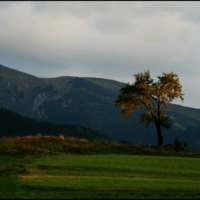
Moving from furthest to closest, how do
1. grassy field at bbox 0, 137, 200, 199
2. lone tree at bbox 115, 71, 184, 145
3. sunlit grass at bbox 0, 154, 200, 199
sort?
1. lone tree at bbox 115, 71, 184, 145
2. grassy field at bbox 0, 137, 200, 199
3. sunlit grass at bbox 0, 154, 200, 199

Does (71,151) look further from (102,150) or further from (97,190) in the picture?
(97,190)

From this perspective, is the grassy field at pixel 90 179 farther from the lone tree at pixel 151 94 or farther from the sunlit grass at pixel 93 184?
the lone tree at pixel 151 94

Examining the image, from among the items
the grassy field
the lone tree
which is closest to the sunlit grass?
the grassy field

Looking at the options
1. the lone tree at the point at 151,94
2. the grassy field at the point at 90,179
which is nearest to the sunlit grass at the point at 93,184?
the grassy field at the point at 90,179

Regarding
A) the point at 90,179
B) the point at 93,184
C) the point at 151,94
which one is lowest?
the point at 90,179

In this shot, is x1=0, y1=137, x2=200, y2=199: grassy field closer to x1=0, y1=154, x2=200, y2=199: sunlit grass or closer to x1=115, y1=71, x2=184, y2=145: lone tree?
x1=0, y1=154, x2=200, y2=199: sunlit grass

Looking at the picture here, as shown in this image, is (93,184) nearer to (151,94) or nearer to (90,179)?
(90,179)

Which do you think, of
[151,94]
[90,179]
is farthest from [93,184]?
[151,94]

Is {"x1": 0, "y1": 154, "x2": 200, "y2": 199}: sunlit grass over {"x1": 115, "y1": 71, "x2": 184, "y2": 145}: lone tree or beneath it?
beneath

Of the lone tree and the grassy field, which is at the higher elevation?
the lone tree

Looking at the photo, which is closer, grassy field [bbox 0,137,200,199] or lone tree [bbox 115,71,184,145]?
grassy field [bbox 0,137,200,199]

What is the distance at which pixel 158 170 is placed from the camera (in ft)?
66.9

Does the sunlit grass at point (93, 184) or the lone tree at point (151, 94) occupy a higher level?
the lone tree at point (151, 94)

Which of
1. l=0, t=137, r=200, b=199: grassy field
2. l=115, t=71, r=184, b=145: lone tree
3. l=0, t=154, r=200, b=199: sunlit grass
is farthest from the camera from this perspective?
l=115, t=71, r=184, b=145: lone tree
